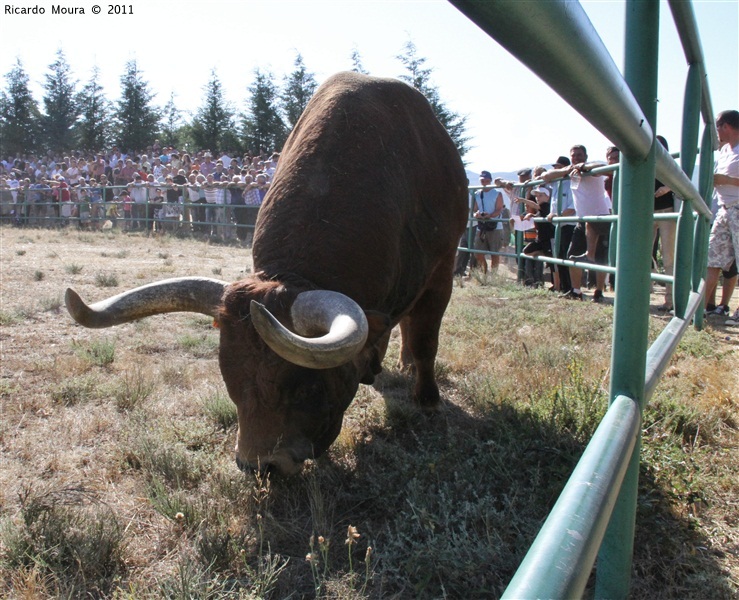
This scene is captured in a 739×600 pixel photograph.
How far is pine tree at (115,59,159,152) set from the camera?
139 feet

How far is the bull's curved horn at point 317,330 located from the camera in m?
2.02

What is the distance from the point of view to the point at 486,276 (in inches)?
407

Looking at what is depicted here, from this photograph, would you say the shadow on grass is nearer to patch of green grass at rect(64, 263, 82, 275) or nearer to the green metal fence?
the green metal fence

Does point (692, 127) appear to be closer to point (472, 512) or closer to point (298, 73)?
point (472, 512)

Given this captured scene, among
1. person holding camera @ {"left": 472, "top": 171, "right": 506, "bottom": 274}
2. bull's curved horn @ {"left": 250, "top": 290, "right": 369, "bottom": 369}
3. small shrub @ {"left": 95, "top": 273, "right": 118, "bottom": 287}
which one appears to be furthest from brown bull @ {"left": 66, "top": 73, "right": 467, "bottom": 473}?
person holding camera @ {"left": 472, "top": 171, "right": 506, "bottom": 274}

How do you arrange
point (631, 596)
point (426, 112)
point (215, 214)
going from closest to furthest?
point (631, 596)
point (426, 112)
point (215, 214)

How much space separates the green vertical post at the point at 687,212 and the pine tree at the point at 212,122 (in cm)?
4026

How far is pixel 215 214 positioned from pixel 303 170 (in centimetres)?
1809

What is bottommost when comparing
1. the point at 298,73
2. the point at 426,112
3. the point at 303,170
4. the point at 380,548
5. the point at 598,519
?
the point at 380,548

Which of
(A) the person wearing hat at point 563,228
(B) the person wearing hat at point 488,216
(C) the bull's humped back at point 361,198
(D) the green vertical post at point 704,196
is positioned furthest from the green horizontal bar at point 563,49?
(B) the person wearing hat at point 488,216

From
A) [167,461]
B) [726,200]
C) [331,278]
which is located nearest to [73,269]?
[167,461]

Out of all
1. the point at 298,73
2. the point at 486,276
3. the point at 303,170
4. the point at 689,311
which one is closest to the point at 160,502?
the point at 303,170

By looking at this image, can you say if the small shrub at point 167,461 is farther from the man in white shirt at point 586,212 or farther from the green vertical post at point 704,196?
the man in white shirt at point 586,212

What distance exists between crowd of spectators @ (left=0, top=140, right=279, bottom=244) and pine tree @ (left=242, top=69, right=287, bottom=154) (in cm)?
1117
